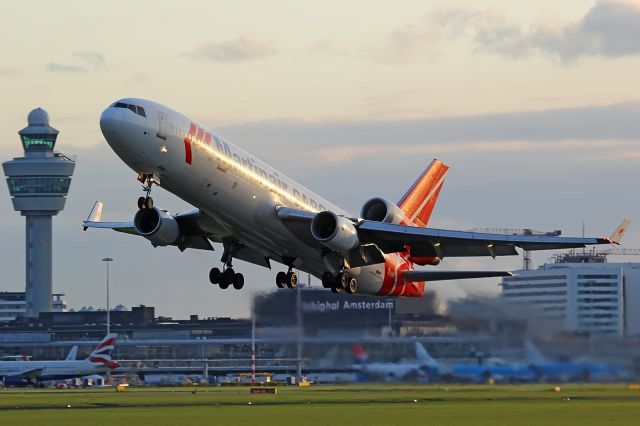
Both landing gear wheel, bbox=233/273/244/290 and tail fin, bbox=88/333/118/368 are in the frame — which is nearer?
landing gear wheel, bbox=233/273/244/290

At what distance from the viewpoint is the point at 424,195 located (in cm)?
6512

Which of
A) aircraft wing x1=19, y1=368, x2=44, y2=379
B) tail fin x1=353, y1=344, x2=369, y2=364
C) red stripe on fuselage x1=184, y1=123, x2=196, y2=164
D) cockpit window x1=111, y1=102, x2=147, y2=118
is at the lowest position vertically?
aircraft wing x1=19, y1=368, x2=44, y2=379

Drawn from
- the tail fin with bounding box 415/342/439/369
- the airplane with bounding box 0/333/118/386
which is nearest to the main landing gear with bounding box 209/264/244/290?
the tail fin with bounding box 415/342/439/369

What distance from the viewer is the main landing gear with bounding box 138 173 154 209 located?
47.7m

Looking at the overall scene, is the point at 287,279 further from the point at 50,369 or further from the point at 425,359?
the point at 50,369

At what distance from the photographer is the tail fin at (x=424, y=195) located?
6400 centimetres

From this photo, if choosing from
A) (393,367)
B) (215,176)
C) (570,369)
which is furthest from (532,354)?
(215,176)

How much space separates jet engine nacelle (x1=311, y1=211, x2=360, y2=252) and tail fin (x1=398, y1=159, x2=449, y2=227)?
1062 cm

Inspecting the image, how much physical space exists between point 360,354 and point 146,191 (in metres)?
37.5

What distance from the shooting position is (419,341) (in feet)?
282

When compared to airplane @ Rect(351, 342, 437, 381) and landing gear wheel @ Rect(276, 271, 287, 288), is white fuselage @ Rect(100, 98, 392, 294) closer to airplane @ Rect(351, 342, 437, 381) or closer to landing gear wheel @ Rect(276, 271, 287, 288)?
landing gear wheel @ Rect(276, 271, 287, 288)

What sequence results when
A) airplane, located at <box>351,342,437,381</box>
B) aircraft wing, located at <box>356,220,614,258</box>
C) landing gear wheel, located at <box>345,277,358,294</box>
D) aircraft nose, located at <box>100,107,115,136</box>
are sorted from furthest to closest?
airplane, located at <box>351,342,437,381</box> → landing gear wheel, located at <box>345,277,358,294</box> → aircraft wing, located at <box>356,220,614,258</box> → aircraft nose, located at <box>100,107,115,136</box>

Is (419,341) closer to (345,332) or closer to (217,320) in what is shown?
(345,332)

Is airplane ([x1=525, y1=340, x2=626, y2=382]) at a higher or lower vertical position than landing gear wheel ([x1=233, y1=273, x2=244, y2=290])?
lower
